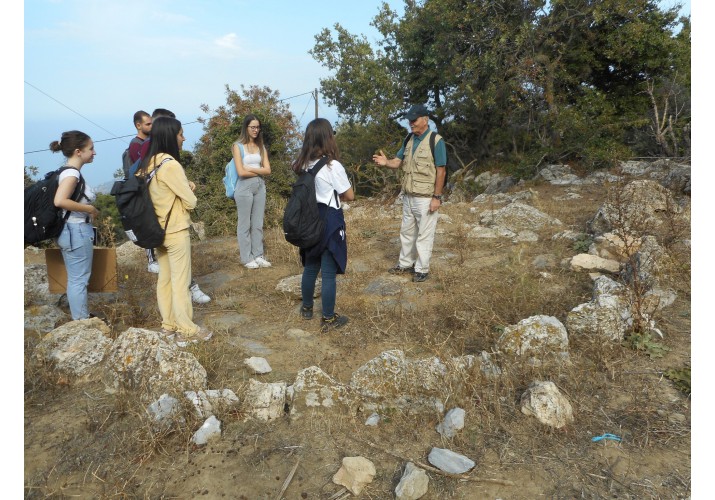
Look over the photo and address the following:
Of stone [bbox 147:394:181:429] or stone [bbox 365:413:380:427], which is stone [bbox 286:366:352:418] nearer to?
stone [bbox 365:413:380:427]

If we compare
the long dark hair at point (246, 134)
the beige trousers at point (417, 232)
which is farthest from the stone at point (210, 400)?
the long dark hair at point (246, 134)

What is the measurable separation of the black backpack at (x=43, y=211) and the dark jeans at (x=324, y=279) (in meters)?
1.91

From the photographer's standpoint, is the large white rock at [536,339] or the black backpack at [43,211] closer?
the large white rock at [536,339]

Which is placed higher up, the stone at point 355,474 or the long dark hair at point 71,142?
the long dark hair at point 71,142

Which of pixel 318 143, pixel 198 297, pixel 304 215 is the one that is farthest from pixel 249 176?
pixel 304 215

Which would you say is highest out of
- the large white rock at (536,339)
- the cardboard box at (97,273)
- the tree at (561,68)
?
the tree at (561,68)

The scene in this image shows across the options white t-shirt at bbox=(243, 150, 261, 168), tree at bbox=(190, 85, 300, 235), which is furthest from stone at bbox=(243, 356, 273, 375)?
tree at bbox=(190, 85, 300, 235)

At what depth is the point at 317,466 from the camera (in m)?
2.57

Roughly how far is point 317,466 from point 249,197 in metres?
3.78

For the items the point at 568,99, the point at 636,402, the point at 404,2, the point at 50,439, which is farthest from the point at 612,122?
the point at 50,439

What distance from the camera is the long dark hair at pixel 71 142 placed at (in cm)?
377

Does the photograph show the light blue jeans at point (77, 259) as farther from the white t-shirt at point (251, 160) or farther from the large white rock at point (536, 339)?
the large white rock at point (536, 339)

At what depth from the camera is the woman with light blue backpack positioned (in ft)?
18.5

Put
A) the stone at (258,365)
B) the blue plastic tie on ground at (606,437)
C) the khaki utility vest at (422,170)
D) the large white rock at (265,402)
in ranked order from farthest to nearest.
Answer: the khaki utility vest at (422,170)
the stone at (258,365)
the large white rock at (265,402)
the blue plastic tie on ground at (606,437)
